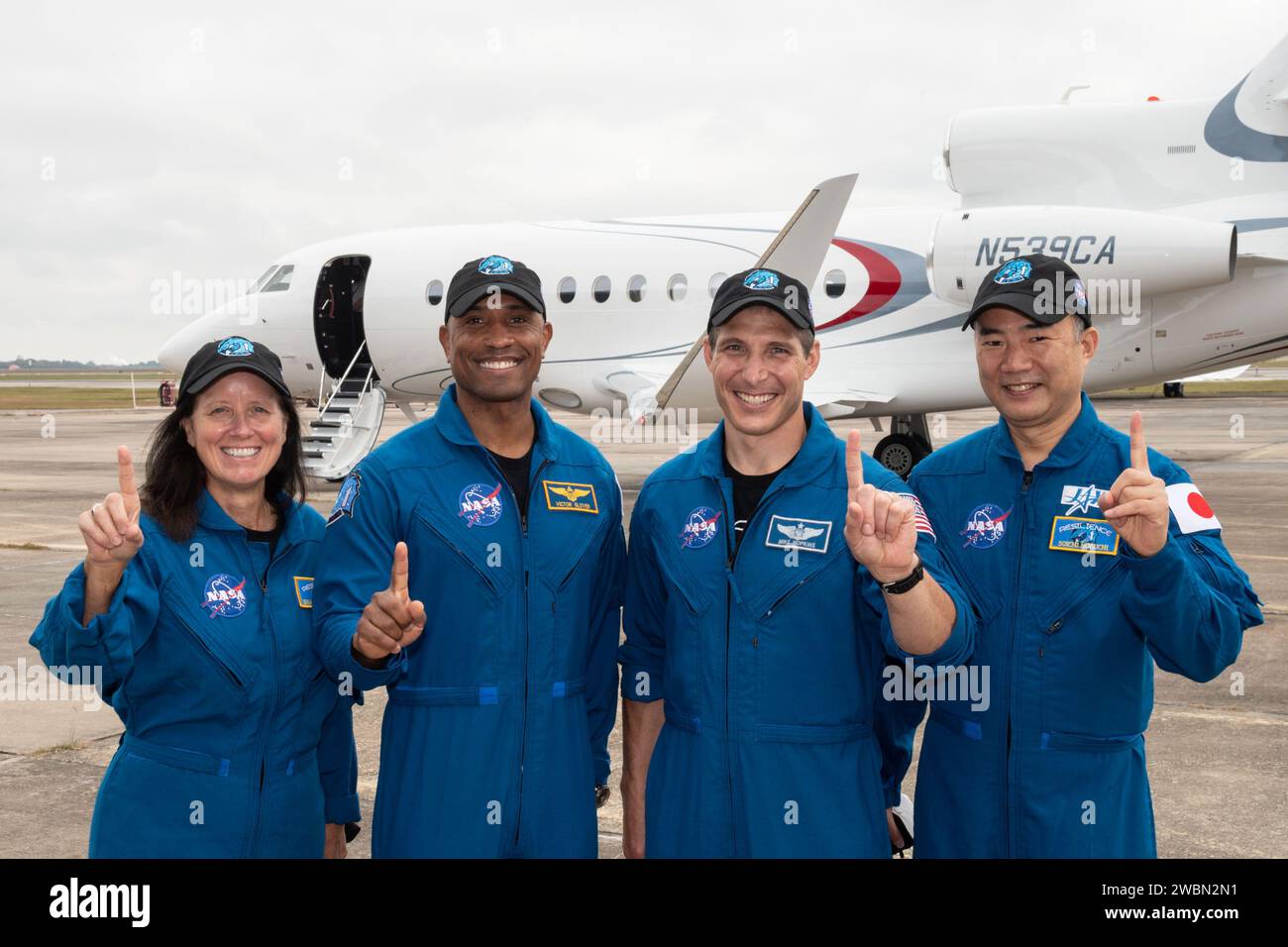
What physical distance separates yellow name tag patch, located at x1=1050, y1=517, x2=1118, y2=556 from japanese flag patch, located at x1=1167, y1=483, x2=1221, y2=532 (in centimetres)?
18

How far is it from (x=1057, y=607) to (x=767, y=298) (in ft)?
3.88

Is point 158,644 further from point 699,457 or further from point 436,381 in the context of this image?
point 436,381

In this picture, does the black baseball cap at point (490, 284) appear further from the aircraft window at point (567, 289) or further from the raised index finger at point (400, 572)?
the aircraft window at point (567, 289)

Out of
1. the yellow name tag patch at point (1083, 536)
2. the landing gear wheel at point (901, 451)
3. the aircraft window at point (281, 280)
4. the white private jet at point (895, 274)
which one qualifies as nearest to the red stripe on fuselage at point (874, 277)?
the white private jet at point (895, 274)

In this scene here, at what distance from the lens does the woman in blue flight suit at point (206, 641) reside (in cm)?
289

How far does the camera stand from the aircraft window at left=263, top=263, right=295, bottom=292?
1800 cm

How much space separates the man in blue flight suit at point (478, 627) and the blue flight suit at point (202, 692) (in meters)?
0.21

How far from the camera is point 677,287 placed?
16.1 metres

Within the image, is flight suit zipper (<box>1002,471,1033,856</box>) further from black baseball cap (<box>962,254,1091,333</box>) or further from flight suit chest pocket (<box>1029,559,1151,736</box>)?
black baseball cap (<box>962,254,1091,333</box>)

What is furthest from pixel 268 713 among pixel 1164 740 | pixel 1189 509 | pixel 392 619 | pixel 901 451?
pixel 901 451

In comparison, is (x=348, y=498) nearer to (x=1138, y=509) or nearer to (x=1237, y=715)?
(x=1138, y=509)

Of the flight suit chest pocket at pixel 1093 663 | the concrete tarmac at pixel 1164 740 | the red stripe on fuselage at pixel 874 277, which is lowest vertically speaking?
the concrete tarmac at pixel 1164 740

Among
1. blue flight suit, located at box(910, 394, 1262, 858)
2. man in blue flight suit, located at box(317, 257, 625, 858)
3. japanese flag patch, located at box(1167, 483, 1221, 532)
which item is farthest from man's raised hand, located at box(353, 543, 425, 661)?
japanese flag patch, located at box(1167, 483, 1221, 532)
